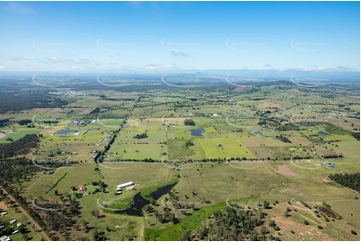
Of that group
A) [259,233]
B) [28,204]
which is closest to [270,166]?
[259,233]

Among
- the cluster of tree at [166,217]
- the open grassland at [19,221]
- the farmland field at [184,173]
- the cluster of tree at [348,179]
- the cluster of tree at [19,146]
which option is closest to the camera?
the open grassland at [19,221]

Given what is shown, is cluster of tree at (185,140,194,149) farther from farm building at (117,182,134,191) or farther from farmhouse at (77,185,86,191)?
farmhouse at (77,185,86,191)

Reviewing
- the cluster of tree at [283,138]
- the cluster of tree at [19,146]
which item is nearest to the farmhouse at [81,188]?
the cluster of tree at [19,146]

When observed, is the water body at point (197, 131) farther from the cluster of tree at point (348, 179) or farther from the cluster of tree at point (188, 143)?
the cluster of tree at point (348, 179)

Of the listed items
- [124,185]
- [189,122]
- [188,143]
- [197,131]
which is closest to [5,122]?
[189,122]

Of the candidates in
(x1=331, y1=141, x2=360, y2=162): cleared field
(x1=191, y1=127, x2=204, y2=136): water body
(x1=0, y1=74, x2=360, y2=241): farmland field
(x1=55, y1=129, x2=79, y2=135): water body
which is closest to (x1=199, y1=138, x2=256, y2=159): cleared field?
(x1=0, y1=74, x2=360, y2=241): farmland field

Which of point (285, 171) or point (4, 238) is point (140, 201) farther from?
point (285, 171)
